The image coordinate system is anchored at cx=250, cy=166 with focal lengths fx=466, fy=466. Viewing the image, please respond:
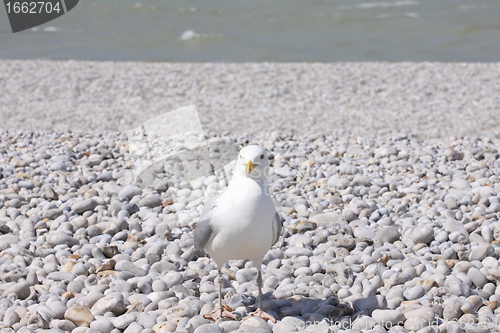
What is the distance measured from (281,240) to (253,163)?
148 cm

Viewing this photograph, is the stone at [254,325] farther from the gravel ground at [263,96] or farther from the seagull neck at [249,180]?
the gravel ground at [263,96]

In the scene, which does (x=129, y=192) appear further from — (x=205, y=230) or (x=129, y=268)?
(x=205, y=230)

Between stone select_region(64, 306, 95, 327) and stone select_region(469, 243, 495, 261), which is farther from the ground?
stone select_region(64, 306, 95, 327)

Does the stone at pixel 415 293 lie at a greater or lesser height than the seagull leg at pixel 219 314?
lesser

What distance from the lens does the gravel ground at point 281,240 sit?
277 centimetres

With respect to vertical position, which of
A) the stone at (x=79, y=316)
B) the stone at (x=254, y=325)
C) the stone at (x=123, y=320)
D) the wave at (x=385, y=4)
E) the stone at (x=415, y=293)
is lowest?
the wave at (x=385, y=4)

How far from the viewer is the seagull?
2.49 metres

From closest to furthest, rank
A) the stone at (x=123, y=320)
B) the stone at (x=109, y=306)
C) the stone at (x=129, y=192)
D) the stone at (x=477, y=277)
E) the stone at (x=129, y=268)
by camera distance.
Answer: the stone at (x=123, y=320) → the stone at (x=109, y=306) → the stone at (x=477, y=277) → the stone at (x=129, y=268) → the stone at (x=129, y=192)

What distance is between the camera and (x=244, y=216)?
8.14 ft

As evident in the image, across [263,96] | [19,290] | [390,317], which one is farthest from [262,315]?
[263,96]

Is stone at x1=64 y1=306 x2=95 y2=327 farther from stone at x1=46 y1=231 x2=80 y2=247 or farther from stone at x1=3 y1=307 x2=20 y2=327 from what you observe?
stone at x1=46 y1=231 x2=80 y2=247

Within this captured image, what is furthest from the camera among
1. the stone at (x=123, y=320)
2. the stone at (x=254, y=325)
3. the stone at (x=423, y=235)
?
the stone at (x=423, y=235)

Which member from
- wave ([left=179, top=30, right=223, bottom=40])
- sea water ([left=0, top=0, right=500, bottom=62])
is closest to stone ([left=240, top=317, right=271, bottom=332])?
sea water ([left=0, top=0, right=500, bottom=62])

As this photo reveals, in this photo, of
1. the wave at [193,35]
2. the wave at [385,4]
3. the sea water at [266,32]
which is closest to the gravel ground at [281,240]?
the sea water at [266,32]
